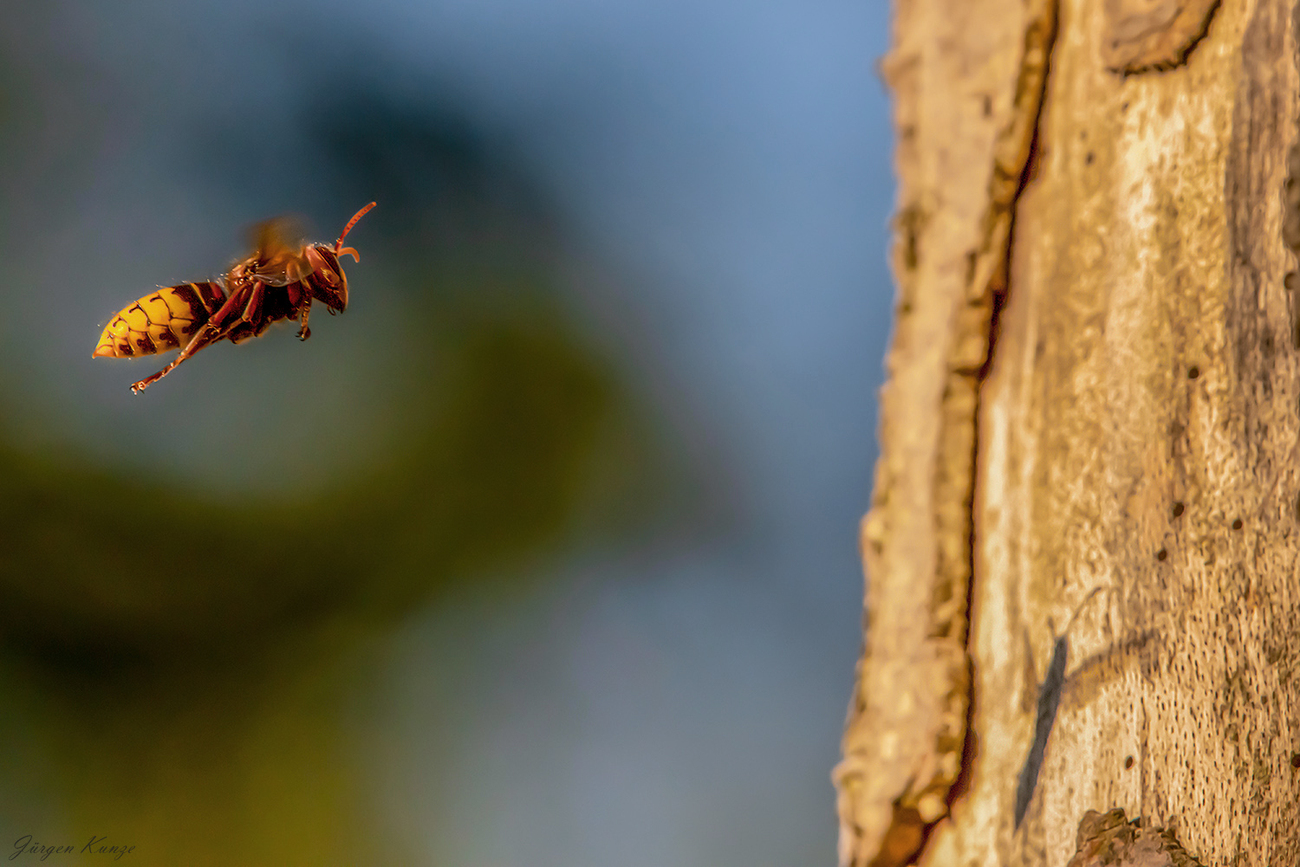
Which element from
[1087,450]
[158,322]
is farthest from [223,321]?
[1087,450]

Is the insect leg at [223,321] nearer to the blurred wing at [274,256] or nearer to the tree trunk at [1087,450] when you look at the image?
the blurred wing at [274,256]

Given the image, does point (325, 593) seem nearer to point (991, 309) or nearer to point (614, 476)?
point (614, 476)

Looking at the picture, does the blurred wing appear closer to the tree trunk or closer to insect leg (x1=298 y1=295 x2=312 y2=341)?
insect leg (x1=298 y1=295 x2=312 y2=341)

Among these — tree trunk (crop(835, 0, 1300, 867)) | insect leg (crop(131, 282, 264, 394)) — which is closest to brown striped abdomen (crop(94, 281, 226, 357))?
insect leg (crop(131, 282, 264, 394))

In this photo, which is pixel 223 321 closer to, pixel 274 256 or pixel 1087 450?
pixel 274 256

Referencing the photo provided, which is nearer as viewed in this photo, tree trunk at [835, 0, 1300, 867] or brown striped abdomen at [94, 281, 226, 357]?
tree trunk at [835, 0, 1300, 867]

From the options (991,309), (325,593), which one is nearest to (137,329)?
(991,309)
